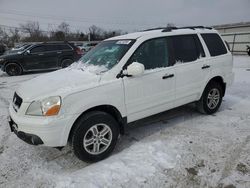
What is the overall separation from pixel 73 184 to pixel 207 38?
3.71m

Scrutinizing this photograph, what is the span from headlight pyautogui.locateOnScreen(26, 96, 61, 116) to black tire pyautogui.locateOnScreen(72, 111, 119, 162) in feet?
1.24

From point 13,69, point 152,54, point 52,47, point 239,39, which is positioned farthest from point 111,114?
point 239,39

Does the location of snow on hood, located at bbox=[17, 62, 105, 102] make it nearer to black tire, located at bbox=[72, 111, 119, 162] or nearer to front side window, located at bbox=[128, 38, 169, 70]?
black tire, located at bbox=[72, 111, 119, 162]

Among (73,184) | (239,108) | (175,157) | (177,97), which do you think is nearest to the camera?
(73,184)

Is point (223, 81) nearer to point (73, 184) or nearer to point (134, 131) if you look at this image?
point (134, 131)

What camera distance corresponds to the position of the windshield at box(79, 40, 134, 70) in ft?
11.4

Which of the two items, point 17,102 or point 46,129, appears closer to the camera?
point 46,129

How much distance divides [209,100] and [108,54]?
2.48 m

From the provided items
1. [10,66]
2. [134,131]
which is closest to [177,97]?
[134,131]

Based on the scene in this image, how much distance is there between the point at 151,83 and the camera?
3584mm

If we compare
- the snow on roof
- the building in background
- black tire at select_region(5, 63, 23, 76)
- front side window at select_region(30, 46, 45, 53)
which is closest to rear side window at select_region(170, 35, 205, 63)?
the snow on roof

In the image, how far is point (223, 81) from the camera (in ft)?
15.9

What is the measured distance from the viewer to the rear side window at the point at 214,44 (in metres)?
4.51

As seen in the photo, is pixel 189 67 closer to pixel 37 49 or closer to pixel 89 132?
pixel 89 132
